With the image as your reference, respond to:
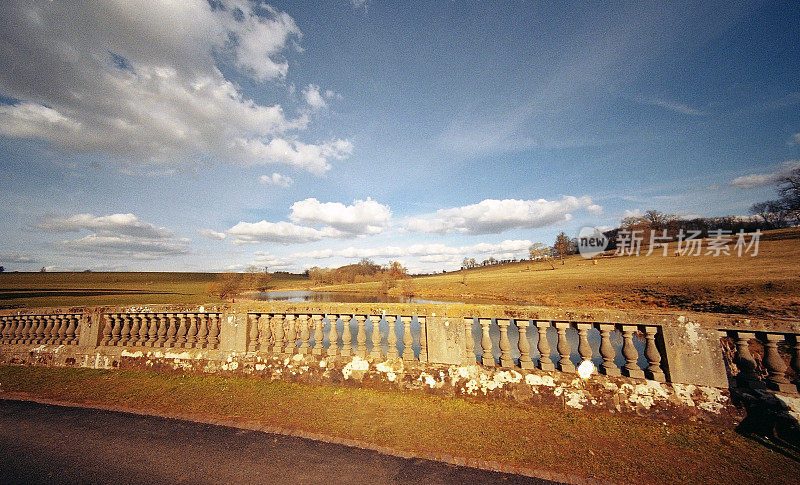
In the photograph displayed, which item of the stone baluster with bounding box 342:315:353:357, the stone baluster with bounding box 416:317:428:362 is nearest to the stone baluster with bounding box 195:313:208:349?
the stone baluster with bounding box 342:315:353:357

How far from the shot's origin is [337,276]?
9562 cm

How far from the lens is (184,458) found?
3.34m

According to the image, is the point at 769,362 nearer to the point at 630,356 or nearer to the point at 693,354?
the point at 693,354

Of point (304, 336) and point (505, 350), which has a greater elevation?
point (304, 336)

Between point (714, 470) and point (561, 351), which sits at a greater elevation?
point (561, 351)

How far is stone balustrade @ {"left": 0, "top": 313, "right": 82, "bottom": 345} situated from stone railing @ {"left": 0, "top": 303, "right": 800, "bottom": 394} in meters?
0.03

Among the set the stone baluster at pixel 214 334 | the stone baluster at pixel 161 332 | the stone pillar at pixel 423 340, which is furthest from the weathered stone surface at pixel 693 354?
the stone baluster at pixel 161 332

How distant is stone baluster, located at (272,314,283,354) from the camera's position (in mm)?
5653

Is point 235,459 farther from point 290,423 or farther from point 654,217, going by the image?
point 654,217

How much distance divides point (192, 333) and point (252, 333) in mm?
1538

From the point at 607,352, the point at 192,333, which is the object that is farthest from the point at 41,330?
the point at 607,352

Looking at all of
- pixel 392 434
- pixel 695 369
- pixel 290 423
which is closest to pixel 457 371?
pixel 392 434

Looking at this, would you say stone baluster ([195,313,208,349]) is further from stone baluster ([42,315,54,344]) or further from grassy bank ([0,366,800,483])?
stone baluster ([42,315,54,344])

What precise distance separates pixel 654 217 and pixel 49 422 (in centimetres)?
9529
